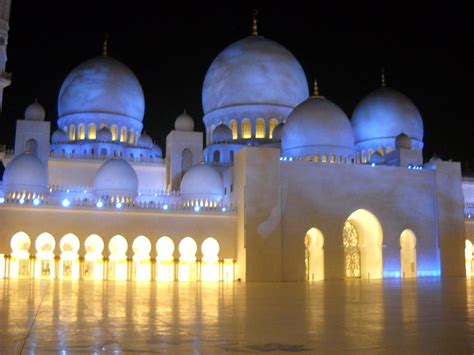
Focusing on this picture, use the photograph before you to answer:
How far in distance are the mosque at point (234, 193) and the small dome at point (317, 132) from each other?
0.15 ft

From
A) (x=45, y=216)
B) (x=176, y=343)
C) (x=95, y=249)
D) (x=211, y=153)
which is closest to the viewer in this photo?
(x=176, y=343)

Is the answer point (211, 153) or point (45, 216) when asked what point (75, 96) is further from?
point (45, 216)

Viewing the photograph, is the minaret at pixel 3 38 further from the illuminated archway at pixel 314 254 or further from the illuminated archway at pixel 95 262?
the illuminated archway at pixel 314 254

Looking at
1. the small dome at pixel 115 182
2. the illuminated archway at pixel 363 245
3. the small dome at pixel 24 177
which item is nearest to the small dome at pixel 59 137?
the small dome at pixel 24 177

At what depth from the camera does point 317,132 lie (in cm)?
2200

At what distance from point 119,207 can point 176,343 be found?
619 inches

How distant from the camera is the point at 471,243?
2303cm

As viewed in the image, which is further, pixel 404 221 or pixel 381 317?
pixel 404 221

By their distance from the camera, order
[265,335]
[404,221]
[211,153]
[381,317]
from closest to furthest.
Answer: [265,335] → [381,317] → [404,221] → [211,153]

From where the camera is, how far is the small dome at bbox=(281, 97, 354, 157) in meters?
22.1

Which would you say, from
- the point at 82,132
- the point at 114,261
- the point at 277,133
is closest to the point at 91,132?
the point at 82,132

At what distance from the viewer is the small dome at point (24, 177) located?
19906mm

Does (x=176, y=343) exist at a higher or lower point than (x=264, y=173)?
lower

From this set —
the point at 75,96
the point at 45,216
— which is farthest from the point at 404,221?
the point at 75,96
